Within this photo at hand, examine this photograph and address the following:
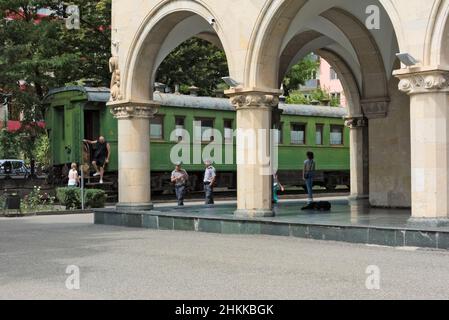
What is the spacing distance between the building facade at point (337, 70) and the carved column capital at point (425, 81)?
2 cm

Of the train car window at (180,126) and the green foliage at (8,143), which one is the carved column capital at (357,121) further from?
the green foliage at (8,143)

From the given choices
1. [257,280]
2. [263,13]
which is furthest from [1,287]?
[263,13]

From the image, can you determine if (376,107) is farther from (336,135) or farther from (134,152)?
(336,135)

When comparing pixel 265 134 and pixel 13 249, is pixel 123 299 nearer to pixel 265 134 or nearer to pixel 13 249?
pixel 13 249

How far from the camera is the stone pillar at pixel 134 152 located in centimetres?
1980

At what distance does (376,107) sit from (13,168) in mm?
37441

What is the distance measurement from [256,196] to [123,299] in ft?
28.1

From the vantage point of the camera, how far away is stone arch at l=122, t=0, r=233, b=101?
18781 millimetres

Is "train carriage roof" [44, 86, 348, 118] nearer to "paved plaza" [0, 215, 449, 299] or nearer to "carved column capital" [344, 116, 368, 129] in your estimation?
"carved column capital" [344, 116, 368, 129]

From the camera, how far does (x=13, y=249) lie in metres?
13.6

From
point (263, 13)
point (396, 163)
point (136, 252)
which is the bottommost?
point (136, 252)

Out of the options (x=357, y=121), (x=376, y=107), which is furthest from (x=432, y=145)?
(x=357, y=121)

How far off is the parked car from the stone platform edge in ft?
94.4

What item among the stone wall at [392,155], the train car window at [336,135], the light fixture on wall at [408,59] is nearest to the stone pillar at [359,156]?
the stone wall at [392,155]
